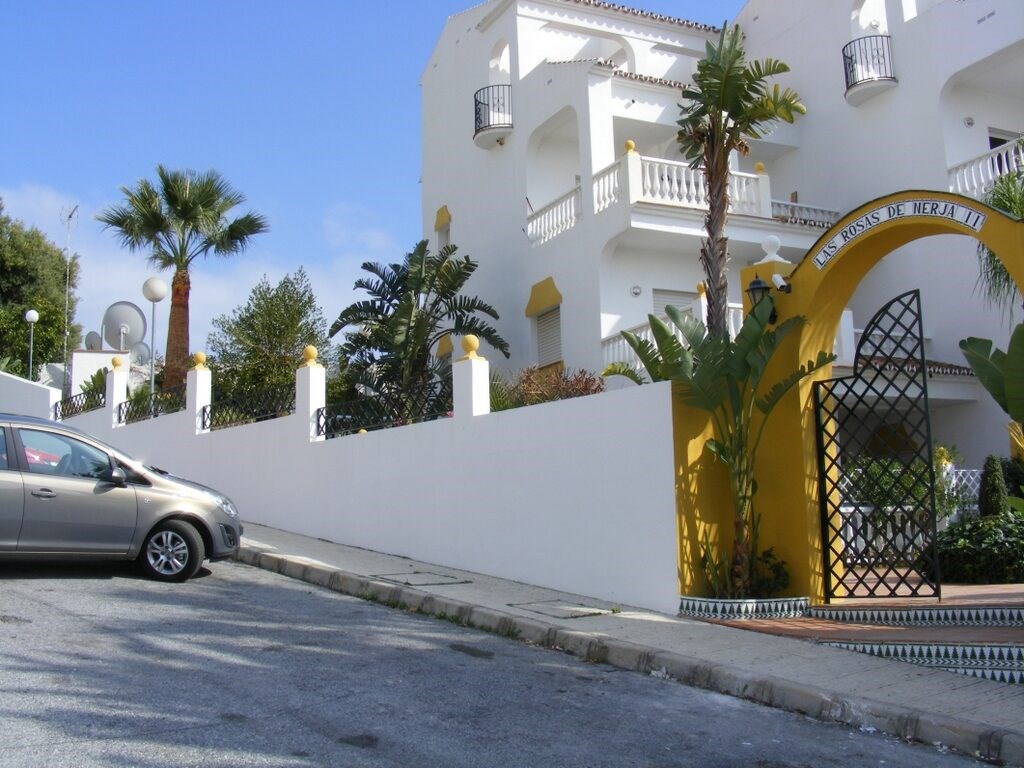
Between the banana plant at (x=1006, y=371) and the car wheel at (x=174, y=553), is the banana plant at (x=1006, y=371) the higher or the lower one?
the higher one

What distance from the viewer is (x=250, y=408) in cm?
1605

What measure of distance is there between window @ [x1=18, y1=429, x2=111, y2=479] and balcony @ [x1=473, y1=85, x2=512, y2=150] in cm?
1449

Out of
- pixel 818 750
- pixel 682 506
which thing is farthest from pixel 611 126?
pixel 818 750

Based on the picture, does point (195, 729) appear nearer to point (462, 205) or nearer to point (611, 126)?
point (611, 126)

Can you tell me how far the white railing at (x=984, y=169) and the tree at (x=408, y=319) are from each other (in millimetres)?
9391

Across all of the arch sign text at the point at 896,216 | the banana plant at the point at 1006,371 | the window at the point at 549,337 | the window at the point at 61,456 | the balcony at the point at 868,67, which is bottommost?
the window at the point at 61,456

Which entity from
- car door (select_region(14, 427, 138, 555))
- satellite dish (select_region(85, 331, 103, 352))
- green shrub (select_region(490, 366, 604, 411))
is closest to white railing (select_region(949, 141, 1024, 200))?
green shrub (select_region(490, 366, 604, 411))

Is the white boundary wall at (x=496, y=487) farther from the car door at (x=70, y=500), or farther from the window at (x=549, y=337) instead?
the window at (x=549, y=337)

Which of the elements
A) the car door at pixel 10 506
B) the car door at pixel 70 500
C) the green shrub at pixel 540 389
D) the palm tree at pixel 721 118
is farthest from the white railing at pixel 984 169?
the car door at pixel 10 506

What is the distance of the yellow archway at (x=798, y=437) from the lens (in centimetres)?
938

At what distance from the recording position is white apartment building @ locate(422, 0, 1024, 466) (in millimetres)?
18031

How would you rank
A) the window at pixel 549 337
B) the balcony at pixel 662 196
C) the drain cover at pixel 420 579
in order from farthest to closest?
the window at pixel 549 337
the balcony at pixel 662 196
the drain cover at pixel 420 579

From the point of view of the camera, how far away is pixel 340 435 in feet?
46.8

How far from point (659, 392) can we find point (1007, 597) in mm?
4254
